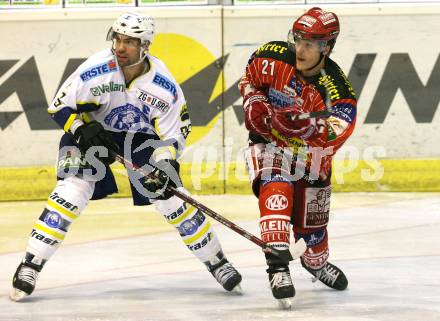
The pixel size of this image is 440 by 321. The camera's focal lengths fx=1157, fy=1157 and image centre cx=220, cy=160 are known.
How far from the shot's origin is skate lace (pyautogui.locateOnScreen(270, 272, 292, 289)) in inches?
206

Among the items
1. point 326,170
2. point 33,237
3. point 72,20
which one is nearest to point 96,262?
point 33,237

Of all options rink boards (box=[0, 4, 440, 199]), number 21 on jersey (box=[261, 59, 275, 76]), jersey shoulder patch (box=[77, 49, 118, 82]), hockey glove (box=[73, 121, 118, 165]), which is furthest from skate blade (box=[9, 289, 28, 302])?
rink boards (box=[0, 4, 440, 199])

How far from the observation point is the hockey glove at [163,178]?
18.2 ft

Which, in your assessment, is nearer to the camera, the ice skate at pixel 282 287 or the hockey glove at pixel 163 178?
the ice skate at pixel 282 287

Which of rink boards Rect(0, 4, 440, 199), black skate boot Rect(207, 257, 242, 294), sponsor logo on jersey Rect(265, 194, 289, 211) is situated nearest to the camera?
sponsor logo on jersey Rect(265, 194, 289, 211)

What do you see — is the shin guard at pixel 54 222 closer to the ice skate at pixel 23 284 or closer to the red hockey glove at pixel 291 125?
the ice skate at pixel 23 284

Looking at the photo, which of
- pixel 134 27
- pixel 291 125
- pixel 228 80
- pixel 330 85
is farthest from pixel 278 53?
pixel 228 80

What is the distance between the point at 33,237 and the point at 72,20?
11.7ft

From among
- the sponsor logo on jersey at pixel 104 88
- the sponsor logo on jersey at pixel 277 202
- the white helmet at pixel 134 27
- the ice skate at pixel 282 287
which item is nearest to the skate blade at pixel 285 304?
the ice skate at pixel 282 287

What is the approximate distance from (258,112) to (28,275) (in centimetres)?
133

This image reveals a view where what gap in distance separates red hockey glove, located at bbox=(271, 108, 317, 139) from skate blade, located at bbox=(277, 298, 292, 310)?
75cm

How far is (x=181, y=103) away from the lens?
227 inches

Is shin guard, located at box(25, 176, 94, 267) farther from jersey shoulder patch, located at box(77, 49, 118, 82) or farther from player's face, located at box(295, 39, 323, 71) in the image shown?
player's face, located at box(295, 39, 323, 71)

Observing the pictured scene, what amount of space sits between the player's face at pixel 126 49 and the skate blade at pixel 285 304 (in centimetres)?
137
